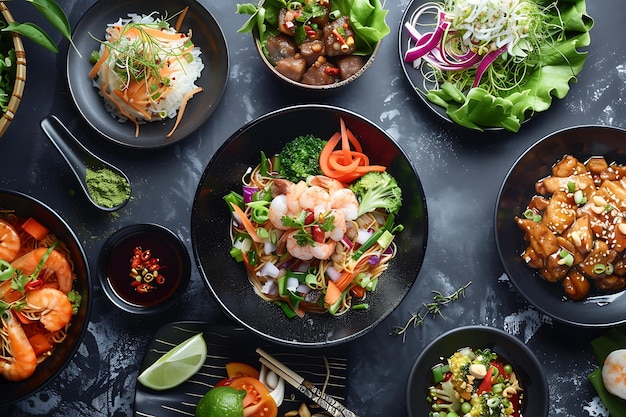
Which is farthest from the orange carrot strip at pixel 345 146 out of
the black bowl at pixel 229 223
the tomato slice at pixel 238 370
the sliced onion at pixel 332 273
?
the tomato slice at pixel 238 370

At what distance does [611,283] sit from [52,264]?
2.84 metres

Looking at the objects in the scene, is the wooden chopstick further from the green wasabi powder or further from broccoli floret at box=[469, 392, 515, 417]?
the green wasabi powder

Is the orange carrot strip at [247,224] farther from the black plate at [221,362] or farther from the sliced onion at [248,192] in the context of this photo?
the black plate at [221,362]

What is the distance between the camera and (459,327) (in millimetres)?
3621

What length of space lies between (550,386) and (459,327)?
681 millimetres

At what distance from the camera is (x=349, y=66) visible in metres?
3.68

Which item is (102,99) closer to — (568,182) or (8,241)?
(8,241)

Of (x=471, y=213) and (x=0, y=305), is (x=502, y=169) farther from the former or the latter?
(x=0, y=305)

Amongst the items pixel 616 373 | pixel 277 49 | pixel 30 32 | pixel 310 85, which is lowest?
pixel 616 373

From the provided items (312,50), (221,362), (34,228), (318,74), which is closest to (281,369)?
(221,362)

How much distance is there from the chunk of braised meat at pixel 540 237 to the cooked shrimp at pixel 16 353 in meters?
2.52

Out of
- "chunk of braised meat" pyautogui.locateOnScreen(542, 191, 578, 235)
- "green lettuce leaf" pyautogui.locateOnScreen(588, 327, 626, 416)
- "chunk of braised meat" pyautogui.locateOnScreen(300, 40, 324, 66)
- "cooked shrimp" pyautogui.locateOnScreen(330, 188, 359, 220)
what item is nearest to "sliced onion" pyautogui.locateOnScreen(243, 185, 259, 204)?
"cooked shrimp" pyautogui.locateOnScreen(330, 188, 359, 220)

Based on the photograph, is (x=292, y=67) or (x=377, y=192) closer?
(x=377, y=192)

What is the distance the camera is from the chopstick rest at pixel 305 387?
141 inches
